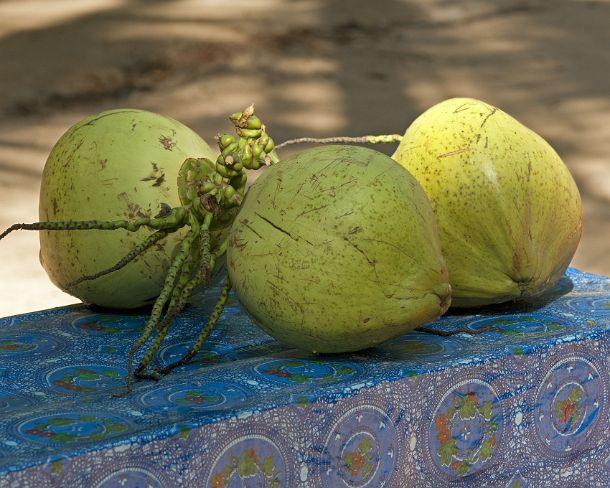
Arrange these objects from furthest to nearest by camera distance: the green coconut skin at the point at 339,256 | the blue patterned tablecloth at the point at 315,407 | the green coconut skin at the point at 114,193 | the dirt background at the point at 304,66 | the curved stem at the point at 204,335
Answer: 1. the dirt background at the point at 304,66
2. the green coconut skin at the point at 114,193
3. the curved stem at the point at 204,335
4. the green coconut skin at the point at 339,256
5. the blue patterned tablecloth at the point at 315,407

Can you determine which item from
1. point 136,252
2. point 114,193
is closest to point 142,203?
point 114,193

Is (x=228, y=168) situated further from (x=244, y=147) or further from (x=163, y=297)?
(x=163, y=297)

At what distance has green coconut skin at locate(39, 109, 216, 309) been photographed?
1335 millimetres

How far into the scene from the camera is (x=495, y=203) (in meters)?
1.28

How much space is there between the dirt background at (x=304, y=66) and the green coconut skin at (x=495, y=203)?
102 inches

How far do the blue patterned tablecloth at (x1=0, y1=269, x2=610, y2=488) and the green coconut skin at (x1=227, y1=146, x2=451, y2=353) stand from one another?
0.22 ft

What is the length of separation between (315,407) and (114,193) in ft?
1.41

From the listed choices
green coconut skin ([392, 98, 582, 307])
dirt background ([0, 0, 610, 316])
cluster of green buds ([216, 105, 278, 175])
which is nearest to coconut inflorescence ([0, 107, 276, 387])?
cluster of green buds ([216, 105, 278, 175])

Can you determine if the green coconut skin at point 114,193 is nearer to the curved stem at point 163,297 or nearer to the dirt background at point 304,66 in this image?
the curved stem at point 163,297

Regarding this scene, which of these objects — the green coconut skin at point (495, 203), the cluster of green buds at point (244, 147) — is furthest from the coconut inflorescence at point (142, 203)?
the green coconut skin at point (495, 203)

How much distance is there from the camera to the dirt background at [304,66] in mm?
4578

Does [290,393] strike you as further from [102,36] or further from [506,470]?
[102,36]

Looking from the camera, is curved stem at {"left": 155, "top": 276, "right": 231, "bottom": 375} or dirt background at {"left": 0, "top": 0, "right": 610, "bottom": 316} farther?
dirt background at {"left": 0, "top": 0, "right": 610, "bottom": 316}

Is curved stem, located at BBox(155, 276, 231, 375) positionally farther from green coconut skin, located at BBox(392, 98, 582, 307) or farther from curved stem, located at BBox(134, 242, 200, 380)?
green coconut skin, located at BBox(392, 98, 582, 307)
